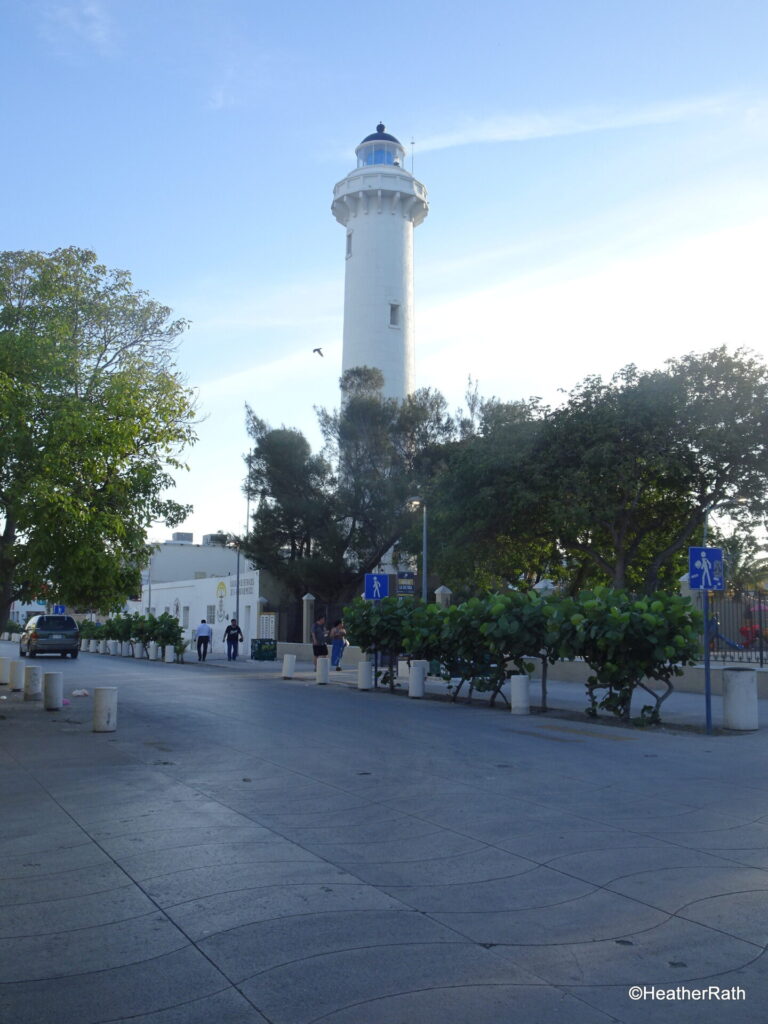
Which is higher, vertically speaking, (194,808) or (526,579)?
(526,579)

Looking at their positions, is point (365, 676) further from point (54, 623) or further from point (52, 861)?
point (54, 623)

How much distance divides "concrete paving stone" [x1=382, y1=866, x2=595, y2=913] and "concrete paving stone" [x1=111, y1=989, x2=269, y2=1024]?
5.11 ft

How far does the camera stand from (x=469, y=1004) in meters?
4.12

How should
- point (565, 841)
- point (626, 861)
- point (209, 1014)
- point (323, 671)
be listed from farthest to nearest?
point (323, 671) → point (565, 841) → point (626, 861) → point (209, 1014)

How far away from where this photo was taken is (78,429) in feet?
44.4

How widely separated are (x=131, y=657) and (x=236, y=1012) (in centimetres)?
3955

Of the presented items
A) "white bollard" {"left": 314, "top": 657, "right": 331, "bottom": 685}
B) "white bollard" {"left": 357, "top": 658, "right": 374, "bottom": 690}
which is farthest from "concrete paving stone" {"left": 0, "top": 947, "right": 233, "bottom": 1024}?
"white bollard" {"left": 314, "top": 657, "right": 331, "bottom": 685}

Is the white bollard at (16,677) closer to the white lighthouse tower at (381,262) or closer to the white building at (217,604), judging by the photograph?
the white building at (217,604)

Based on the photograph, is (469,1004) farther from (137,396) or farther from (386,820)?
(137,396)

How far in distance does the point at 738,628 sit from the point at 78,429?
1552 centimetres

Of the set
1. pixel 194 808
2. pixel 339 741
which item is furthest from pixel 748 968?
pixel 339 741

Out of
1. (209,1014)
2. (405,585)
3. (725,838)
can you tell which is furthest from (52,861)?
(405,585)

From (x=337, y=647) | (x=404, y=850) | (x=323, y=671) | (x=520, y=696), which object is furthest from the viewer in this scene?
(x=337, y=647)

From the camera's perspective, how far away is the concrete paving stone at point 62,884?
18.8 ft
